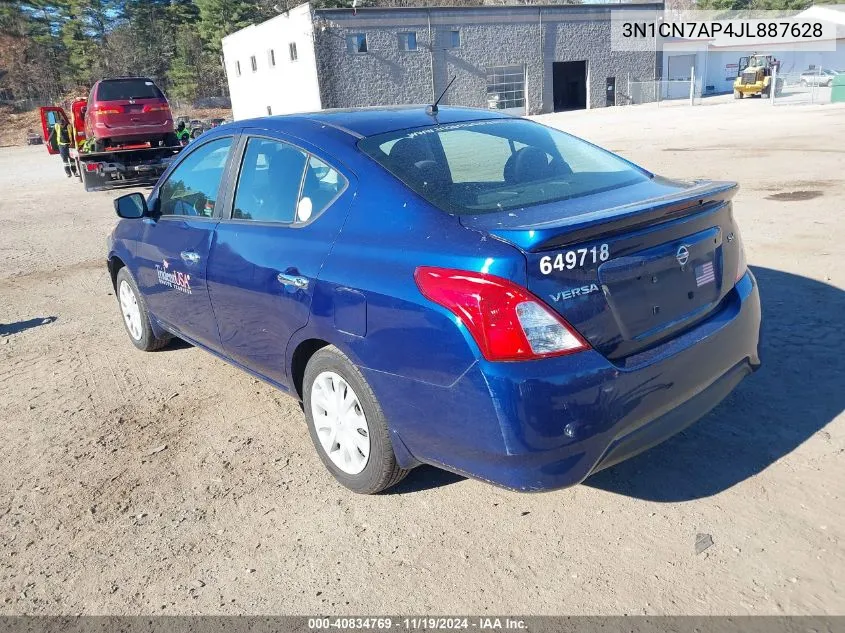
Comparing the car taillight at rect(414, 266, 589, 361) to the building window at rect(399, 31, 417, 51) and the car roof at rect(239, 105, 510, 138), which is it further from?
the building window at rect(399, 31, 417, 51)

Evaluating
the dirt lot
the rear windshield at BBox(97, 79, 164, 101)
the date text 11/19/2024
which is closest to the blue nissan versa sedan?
the dirt lot

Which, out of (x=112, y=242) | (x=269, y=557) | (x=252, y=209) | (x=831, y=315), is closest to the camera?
(x=269, y=557)

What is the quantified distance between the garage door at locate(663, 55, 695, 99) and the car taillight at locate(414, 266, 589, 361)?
4908 centimetres

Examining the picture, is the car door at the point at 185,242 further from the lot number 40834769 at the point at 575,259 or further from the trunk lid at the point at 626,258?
the lot number 40834769 at the point at 575,259

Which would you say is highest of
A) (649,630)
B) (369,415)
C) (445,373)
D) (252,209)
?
(252,209)

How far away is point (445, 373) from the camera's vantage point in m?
2.54

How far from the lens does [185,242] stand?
4.18 m

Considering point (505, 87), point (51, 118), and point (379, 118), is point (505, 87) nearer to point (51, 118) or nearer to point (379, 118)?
point (51, 118)

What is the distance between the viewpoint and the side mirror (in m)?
4.64

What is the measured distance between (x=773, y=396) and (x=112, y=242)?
4.83 meters

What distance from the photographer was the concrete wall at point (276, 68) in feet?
118

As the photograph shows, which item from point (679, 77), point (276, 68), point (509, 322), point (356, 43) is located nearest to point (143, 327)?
point (509, 322)

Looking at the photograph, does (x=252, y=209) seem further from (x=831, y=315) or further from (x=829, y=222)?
(x=829, y=222)

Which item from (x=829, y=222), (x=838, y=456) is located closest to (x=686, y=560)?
(x=838, y=456)
